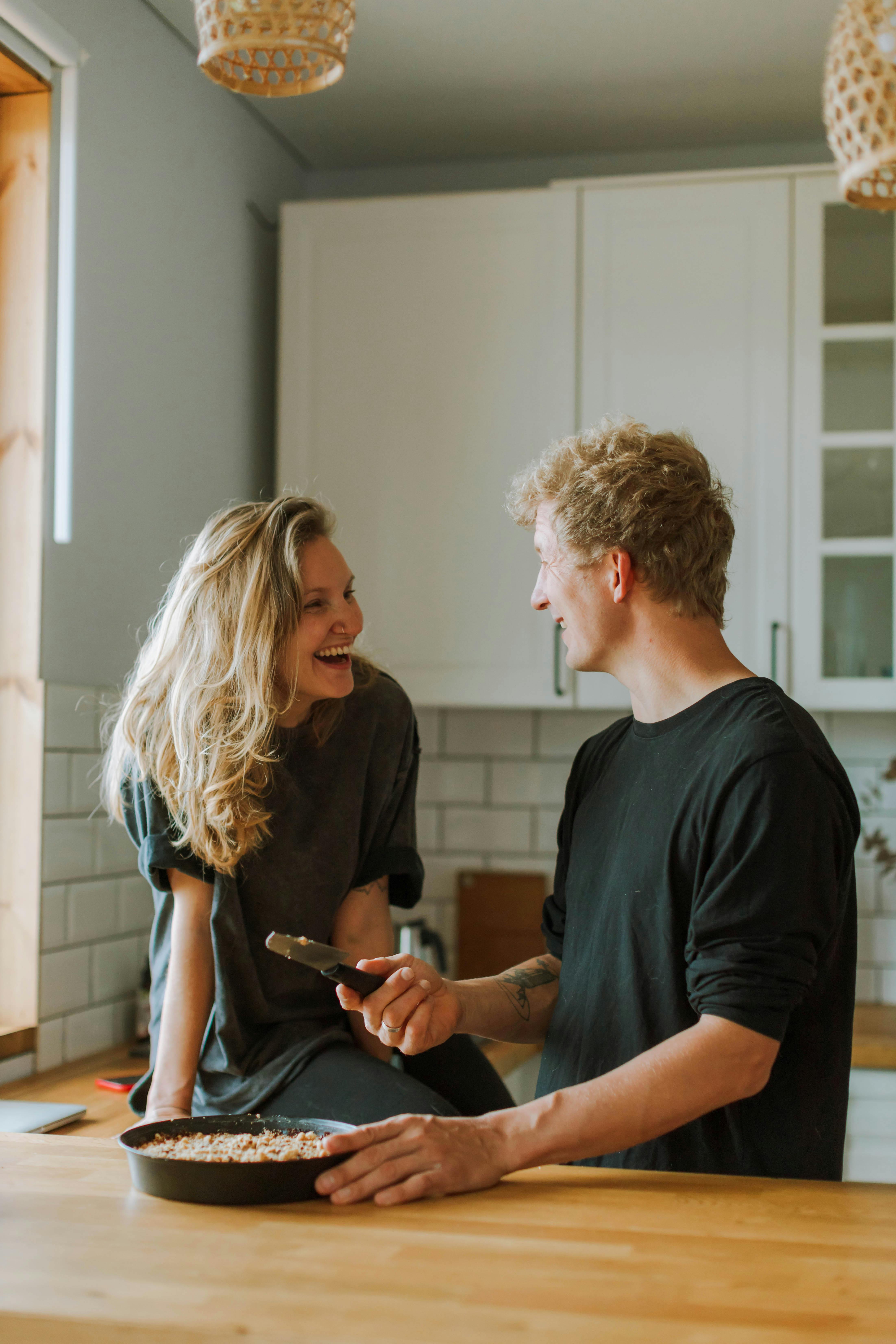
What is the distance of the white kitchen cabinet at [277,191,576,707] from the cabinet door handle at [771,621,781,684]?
1.52 ft

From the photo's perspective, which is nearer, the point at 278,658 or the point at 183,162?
the point at 278,658

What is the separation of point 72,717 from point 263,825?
2.29 ft

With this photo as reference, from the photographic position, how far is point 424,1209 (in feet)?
3.55

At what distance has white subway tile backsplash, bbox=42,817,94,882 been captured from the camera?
2246 millimetres

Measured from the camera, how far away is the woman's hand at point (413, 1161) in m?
1.10

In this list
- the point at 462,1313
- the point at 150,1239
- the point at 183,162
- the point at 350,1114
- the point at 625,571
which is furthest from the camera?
the point at 183,162

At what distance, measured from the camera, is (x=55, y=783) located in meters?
2.27

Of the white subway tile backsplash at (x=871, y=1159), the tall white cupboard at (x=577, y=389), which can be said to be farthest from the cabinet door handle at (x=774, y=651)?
the white subway tile backsplash at (x=871, y=1159)

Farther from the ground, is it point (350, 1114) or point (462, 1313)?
point (462, 1313)

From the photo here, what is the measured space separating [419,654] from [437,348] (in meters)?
0.71

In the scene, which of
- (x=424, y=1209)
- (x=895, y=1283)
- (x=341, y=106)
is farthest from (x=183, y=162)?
(x=895, y=1283)

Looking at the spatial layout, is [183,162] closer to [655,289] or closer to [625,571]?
[655,289]

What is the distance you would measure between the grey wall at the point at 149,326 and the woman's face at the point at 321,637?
2.01 ft

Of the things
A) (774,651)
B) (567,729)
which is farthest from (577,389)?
(567,729)
